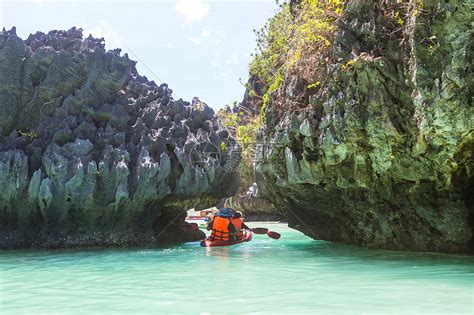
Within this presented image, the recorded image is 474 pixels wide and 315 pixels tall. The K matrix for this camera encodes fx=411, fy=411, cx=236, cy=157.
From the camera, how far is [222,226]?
1227 centimetres

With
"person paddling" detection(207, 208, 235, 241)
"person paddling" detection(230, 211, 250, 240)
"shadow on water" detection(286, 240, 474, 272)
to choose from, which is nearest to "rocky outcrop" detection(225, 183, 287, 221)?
"person paddling" detection(230, 211, 250, 240)

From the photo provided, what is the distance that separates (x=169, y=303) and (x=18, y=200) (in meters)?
8.75

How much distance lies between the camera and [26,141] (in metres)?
12.3

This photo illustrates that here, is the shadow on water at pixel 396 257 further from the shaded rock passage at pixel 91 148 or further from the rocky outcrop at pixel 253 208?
the rocky outcrop at pixel 253 208

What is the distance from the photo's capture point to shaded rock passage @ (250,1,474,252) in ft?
23.1

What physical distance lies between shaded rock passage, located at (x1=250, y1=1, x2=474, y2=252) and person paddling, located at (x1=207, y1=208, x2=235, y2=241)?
2.42 meters

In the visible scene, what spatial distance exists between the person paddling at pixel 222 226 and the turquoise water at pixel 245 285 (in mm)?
3088

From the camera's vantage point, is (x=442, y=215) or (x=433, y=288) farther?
(x=442, y=215)

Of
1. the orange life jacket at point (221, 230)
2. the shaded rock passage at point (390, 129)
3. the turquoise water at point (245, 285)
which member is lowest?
the turquoise water at point (245, 285)

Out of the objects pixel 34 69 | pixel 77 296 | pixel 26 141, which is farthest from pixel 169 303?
pixel 34 69

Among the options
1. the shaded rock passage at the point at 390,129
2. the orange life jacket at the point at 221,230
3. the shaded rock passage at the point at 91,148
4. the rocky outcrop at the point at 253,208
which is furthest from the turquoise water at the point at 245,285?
the rocky outcrop at the point at 253,208

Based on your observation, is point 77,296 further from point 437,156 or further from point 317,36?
point 317,36

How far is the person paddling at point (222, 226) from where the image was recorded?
1227cm

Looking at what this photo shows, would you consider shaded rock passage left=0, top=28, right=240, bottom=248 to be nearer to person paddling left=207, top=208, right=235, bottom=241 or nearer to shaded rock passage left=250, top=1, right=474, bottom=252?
person paddling left=207, top=208, right=235, bottom=241
